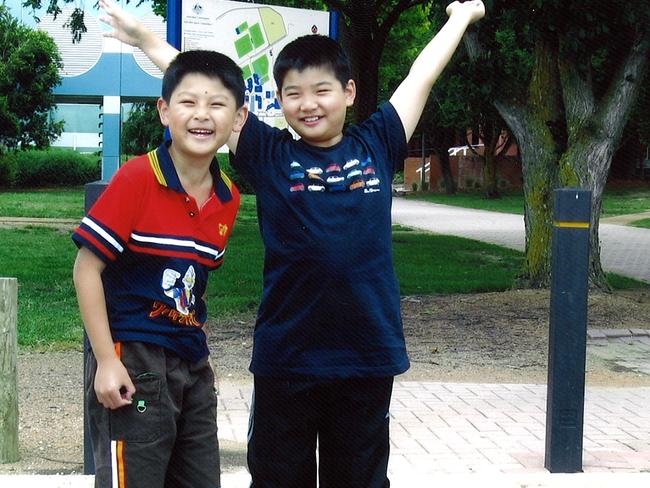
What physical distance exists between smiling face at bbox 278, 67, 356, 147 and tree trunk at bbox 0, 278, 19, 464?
2.12m

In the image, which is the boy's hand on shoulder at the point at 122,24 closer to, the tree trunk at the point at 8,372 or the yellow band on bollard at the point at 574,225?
the tree trunk at the point at 8,372

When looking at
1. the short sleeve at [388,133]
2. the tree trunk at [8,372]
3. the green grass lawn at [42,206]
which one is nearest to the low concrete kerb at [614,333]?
the tree trunk at [8,372]

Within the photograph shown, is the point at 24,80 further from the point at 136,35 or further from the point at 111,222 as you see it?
the point at 111,222

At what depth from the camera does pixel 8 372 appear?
4.78 m

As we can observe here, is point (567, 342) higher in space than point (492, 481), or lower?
higher

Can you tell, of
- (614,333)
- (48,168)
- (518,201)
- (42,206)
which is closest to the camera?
(614,333)

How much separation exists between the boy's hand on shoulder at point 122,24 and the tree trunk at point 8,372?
167cm

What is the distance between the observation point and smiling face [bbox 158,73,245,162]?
2.88 metres

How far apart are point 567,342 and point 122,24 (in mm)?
2548

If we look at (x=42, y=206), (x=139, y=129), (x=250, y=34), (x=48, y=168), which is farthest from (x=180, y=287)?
(x=139, y=129)

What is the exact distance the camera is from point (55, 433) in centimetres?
545

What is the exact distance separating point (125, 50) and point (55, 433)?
33764 mm

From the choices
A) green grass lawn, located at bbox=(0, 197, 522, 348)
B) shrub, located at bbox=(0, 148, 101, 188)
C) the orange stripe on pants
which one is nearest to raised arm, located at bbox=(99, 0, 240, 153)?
the orange stripe on pants

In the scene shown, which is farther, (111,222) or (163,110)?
(163,110)
